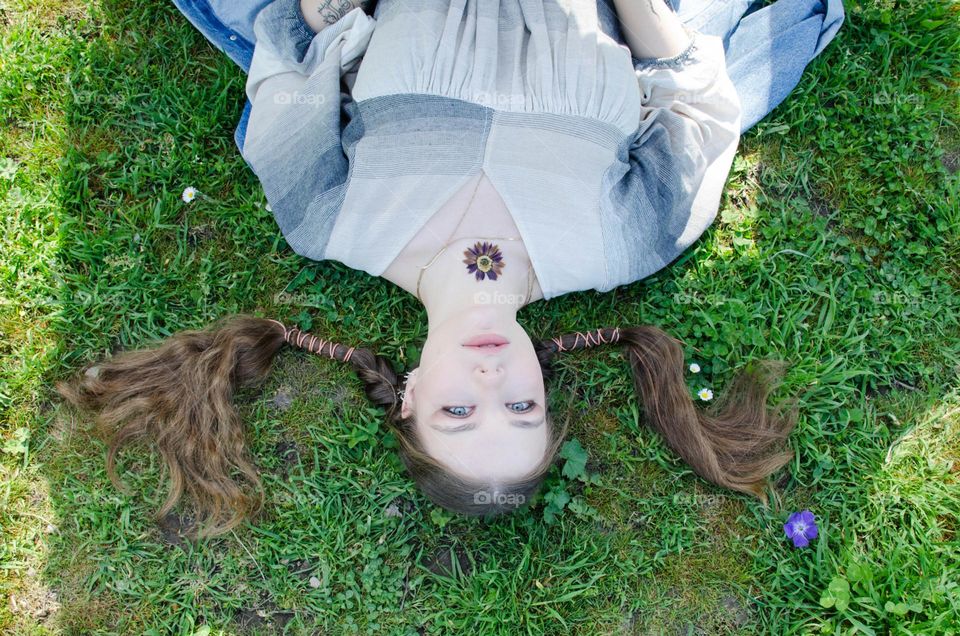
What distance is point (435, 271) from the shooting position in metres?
3.52

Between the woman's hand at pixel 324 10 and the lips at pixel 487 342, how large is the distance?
1822 millimetres

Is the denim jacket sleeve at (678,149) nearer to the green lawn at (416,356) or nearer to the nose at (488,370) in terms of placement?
the green lawn at (416,356)

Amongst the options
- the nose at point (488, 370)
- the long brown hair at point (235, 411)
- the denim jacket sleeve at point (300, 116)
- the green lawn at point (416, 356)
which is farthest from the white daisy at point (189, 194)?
the nose at point (488, 370)

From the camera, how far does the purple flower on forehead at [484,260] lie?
3.44 m

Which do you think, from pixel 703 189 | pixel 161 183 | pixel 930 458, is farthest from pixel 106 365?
pixel 930 458

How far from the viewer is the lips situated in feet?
10.6

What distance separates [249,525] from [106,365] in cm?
115

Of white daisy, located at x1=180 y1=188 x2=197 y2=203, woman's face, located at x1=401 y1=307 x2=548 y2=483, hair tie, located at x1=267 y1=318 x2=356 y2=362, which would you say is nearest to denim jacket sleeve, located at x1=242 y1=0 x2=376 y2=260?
hair tie, located at x1=267 y1=318 x2=356 y2=362

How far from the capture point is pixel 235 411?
3855mm

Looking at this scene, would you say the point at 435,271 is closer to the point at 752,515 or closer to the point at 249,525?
the point at 249,525

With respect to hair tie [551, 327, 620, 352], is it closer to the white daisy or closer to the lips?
the lips

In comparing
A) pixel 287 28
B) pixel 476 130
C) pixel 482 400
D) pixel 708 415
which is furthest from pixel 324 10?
pixel 708 415

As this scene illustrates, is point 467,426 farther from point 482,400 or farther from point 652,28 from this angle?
point 652,28

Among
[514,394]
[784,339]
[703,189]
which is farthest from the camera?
[784,339]
